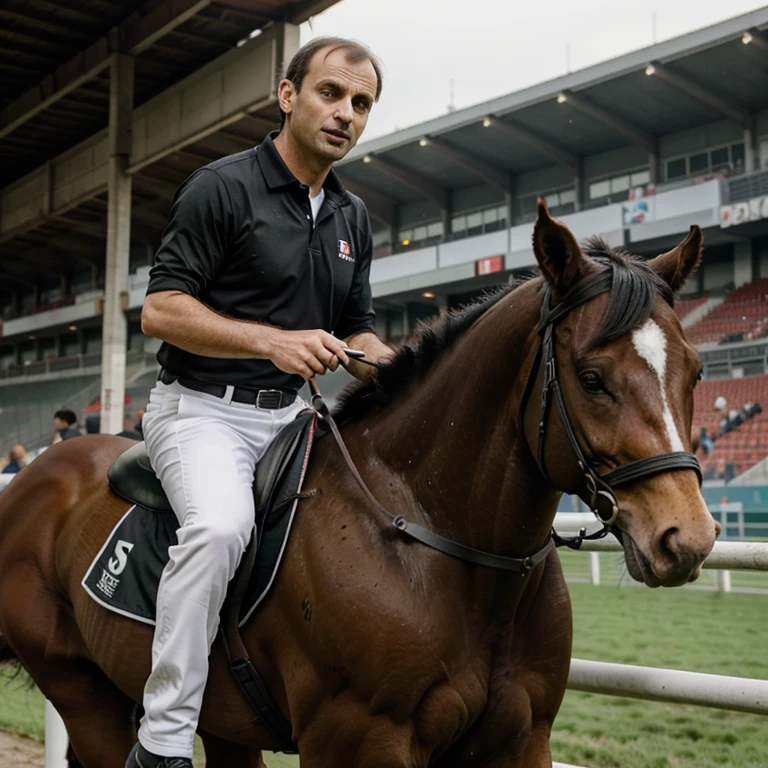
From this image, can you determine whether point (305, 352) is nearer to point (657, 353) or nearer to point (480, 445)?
point (480, 445)

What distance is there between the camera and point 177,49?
1802 cm

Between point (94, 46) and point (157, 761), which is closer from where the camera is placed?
point (157, 761)

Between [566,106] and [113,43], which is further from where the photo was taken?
[566,106]

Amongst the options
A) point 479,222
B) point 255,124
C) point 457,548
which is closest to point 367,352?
point 457,548

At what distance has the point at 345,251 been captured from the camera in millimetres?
2652

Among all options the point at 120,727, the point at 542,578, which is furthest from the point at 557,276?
the point at 120,727

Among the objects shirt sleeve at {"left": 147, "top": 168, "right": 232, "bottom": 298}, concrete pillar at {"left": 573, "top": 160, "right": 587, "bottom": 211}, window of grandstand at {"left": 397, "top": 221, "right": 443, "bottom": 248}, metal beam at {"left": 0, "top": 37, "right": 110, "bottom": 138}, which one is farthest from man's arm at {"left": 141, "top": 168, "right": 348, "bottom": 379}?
window of grandstand at {"left": 397, "top": 221, "right": 443, "bottom": 248}

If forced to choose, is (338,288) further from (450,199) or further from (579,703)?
(450,199)

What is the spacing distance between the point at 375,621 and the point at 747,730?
13.6ft

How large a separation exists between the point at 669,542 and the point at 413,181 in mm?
29196

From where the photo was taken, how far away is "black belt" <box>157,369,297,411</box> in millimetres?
2500

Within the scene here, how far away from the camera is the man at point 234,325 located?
2.23 m

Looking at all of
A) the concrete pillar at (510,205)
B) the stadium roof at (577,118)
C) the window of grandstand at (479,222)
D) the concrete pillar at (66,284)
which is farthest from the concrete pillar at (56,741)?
the concrete pillar at (66,284)

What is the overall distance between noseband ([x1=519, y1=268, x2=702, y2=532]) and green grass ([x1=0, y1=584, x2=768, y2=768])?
2395 millimetres
